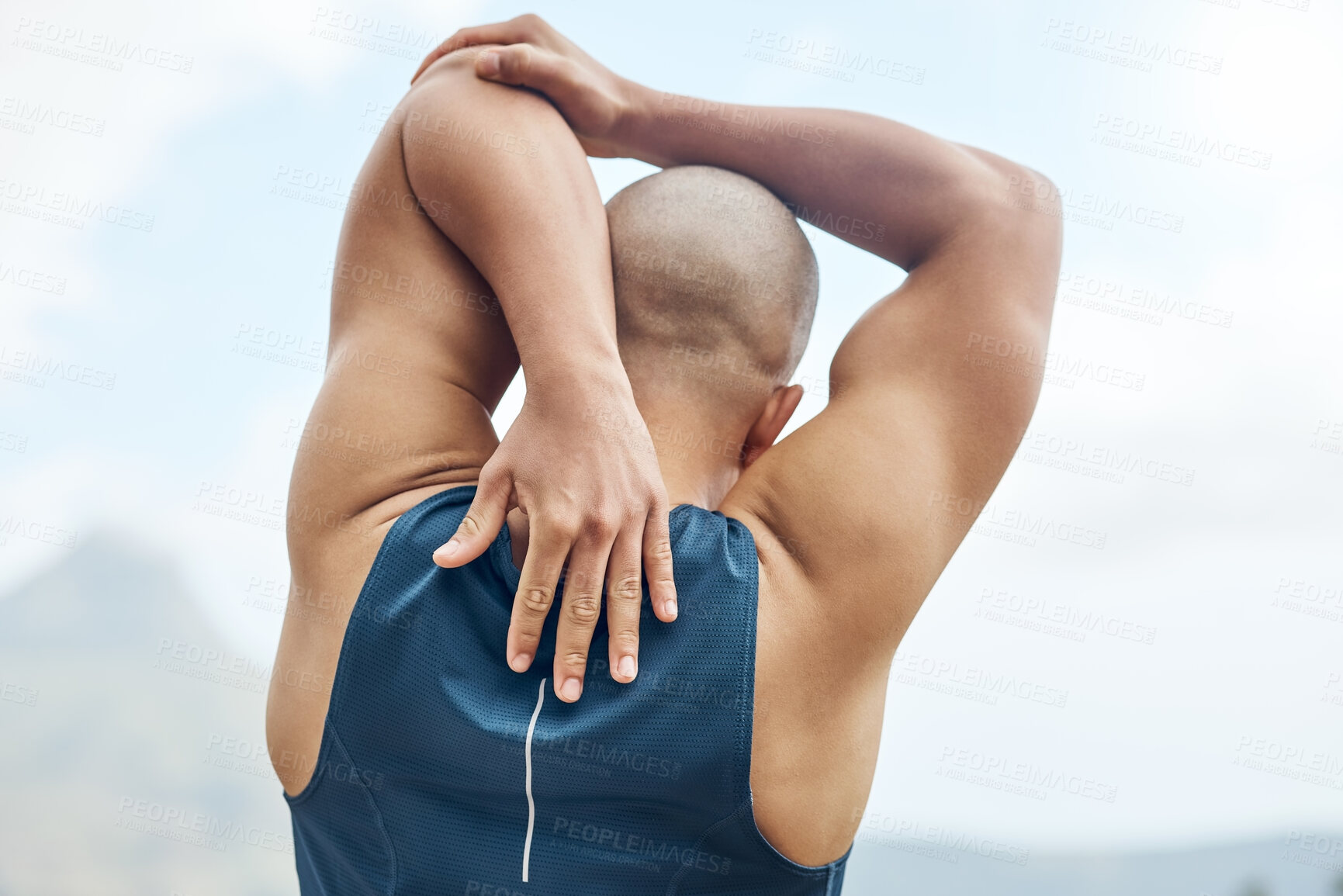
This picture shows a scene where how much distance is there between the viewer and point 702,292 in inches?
39.9

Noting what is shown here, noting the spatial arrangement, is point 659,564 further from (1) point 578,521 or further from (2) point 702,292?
(2) point 702,292

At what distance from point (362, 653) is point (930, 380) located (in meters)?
0.66

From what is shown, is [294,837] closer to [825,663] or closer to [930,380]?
[825,663]

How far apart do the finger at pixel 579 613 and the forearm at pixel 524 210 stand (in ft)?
0.57

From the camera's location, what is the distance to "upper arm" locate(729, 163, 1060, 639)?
2.89 ft

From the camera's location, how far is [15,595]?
113 inches

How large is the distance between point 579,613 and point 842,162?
27.4 inches

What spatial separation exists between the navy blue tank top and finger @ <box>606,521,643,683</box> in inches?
0.9

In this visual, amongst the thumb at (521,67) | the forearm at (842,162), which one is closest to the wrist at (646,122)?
the forearm at (842,162)

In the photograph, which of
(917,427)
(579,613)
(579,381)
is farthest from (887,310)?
(579,613)

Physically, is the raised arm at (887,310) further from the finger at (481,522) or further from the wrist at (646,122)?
the finger at (481,522)

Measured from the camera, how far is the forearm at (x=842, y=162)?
107 centimetres

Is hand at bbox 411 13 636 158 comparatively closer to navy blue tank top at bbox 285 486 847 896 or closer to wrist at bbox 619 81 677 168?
wrist at bbox 619 81 677 168

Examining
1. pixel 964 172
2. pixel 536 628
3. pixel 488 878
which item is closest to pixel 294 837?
pixel 488 878
